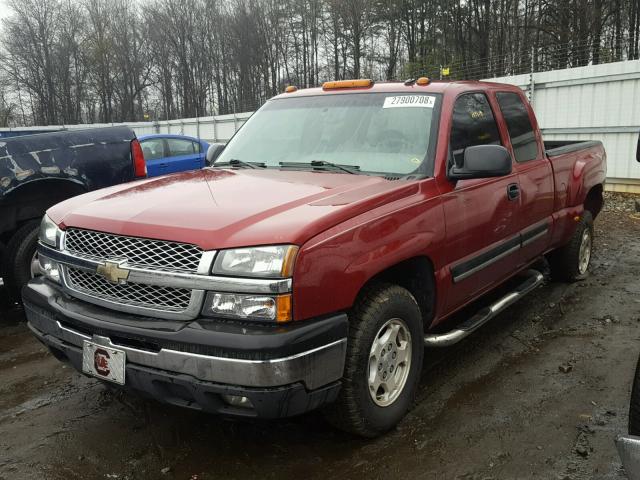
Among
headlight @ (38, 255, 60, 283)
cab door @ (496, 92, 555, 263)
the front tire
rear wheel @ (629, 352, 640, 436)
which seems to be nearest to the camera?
rear wheel @ (629, 352, 640, 436)

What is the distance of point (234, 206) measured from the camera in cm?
280

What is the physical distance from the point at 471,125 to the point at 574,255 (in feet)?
8.08

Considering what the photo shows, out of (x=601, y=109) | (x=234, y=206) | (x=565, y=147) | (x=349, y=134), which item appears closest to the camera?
(x=234, y=206)

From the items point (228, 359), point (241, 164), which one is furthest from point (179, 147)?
point (228, 359)

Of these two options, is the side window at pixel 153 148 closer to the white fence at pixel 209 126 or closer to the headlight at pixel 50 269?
the headlight at pixel 50 269

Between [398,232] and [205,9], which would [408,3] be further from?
[398,232]

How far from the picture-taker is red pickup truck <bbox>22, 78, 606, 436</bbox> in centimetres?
243

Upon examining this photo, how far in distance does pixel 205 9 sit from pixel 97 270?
56950 millimetres

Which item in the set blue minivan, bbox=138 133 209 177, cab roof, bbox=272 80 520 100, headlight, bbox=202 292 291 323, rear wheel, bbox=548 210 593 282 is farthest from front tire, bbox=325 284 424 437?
blue minivan, bbox=138 133 209 177

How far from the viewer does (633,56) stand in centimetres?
2581

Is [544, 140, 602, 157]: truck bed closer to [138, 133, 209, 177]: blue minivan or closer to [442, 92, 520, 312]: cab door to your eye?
[442, 92, 520, 312]: cab door

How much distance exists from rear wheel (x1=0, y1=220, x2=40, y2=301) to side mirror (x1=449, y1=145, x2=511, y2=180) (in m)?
3.68

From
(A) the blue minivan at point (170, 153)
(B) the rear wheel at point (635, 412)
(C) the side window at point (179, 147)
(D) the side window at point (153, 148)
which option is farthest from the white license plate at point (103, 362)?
(C) the side window at point (179, 147)

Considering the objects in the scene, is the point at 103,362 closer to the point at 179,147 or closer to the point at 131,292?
the point at 131,292
